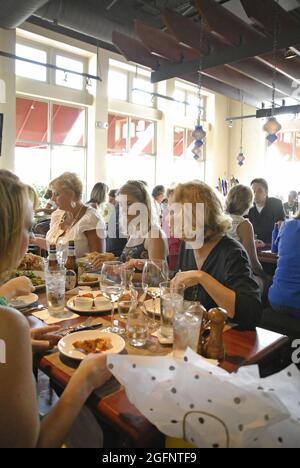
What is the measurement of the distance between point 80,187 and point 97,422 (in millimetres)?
2255

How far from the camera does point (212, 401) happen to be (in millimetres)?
771

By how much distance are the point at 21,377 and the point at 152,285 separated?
0.90 m

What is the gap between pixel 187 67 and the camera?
4.74 meters

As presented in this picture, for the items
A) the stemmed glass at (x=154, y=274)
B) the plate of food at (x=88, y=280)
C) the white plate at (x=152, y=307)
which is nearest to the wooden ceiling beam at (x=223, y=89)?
the plate of food at (x=88, y=280)

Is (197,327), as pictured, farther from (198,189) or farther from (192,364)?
(198,189)

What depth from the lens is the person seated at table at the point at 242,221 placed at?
3.49 m

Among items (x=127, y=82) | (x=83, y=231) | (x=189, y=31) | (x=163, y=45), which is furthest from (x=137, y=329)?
(x=127, y=82)

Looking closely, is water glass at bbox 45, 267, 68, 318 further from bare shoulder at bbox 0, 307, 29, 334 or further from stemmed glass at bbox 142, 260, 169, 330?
bare shoulder at bbox 0, 307, 29, 334

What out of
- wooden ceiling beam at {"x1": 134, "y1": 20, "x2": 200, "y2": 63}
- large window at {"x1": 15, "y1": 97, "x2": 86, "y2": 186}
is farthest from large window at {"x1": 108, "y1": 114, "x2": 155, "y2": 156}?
wooden ceiling beam at {"x1": 134, "y1": 20, "x2": 200, "y2": 63}

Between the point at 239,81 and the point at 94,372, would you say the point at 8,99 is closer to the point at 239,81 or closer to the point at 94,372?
the point at 239,81

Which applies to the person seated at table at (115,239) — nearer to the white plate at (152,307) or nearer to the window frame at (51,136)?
the white plate at (152,307)

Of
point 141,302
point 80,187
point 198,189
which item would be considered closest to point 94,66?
point 80,187

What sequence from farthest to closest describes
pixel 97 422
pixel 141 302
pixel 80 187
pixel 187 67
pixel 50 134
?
pixel 50 134
pixel 187 67
pixel 80 187
pixel 141 302
pixel 97 422

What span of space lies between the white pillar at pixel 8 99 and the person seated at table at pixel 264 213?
4566 mm
